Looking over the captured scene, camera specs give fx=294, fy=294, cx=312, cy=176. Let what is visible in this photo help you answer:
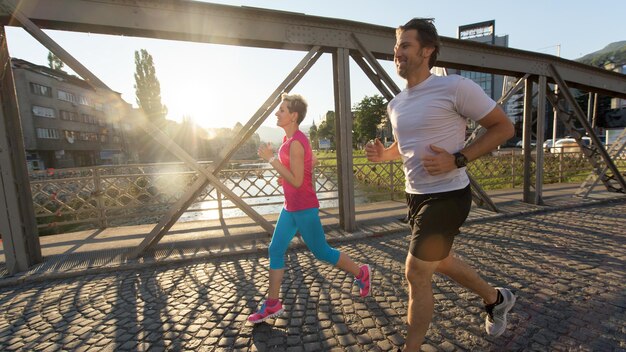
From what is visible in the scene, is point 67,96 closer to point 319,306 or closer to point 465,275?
point 319,306

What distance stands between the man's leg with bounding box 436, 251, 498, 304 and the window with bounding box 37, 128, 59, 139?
43921 mm

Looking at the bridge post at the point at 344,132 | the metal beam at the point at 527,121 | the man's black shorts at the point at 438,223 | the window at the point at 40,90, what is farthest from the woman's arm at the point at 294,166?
the window at the point at 40,90

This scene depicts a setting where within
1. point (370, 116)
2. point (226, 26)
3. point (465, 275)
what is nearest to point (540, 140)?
point (465, 275)

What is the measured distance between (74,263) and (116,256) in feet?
1.59

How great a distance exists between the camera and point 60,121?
3703cm

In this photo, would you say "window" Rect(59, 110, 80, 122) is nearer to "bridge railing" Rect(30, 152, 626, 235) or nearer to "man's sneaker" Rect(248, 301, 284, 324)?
"bridge railing" Rect(30, 152, 626, 235)

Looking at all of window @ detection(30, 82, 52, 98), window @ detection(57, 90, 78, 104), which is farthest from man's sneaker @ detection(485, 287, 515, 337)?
window @ detection(57, 90, 78, 104)

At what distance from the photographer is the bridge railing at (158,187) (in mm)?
6555

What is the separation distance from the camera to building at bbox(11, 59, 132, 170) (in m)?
31.4

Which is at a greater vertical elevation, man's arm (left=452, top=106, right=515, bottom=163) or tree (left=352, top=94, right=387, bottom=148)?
tree (left=352, top=94, right=387, bottom=148)

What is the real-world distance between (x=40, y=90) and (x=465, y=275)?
46.1 meters

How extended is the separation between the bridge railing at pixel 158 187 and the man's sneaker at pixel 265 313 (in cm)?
134

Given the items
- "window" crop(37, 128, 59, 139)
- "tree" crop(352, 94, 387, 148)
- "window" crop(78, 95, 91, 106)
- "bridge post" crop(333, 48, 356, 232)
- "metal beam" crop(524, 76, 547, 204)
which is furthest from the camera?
"tree" crop(352, 94, 387, 148)

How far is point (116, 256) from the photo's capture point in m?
4.21
